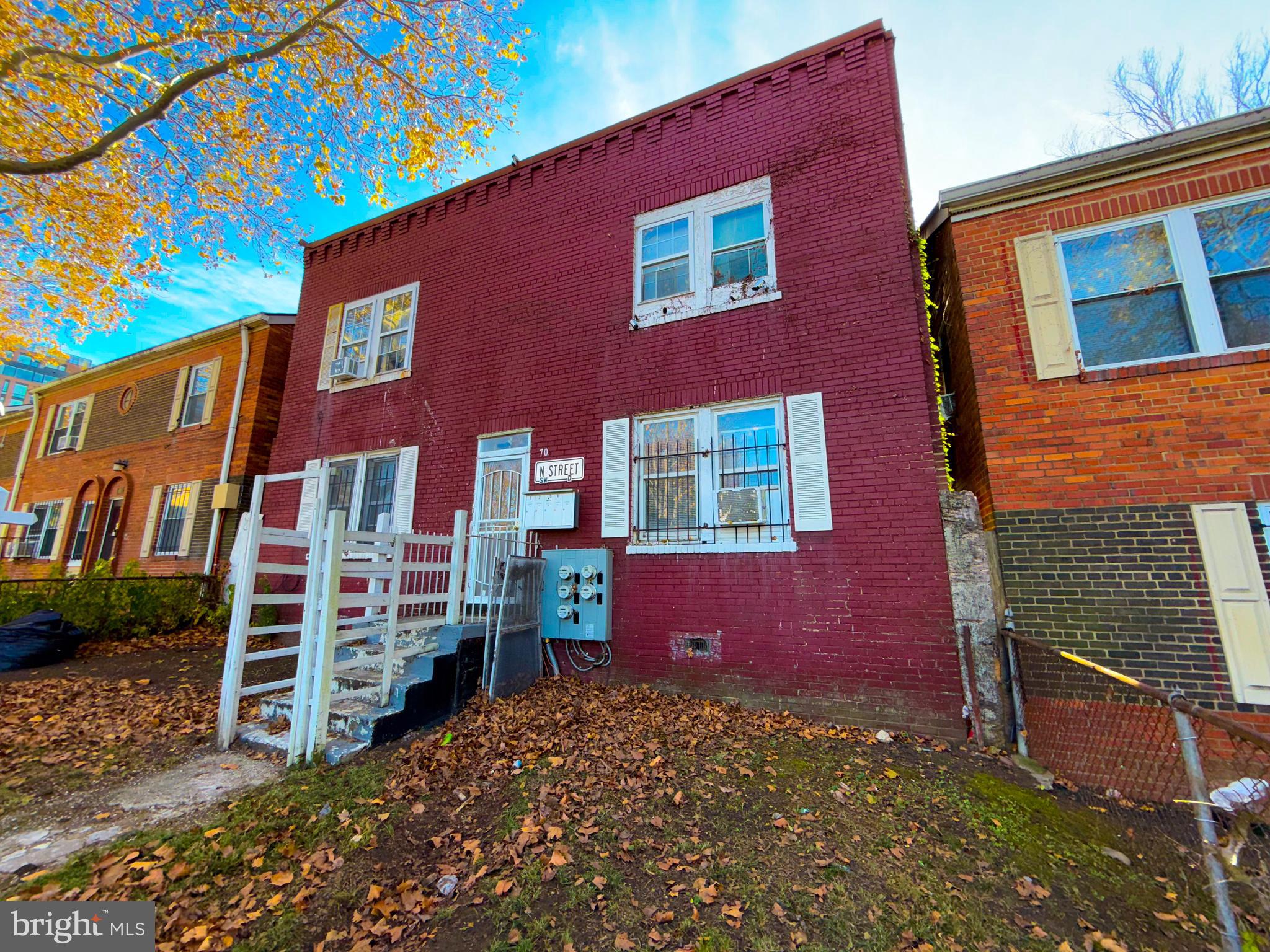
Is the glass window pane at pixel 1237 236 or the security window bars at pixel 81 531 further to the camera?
the security window bars at pixel 81 531

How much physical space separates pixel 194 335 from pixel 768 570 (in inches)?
574

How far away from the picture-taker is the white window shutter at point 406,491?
8227mm

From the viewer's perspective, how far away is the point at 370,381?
9.26m

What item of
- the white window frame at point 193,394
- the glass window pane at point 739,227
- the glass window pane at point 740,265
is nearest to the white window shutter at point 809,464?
the glass window pane at point 740,265

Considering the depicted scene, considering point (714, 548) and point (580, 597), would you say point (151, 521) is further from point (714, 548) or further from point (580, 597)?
point (714, 548)

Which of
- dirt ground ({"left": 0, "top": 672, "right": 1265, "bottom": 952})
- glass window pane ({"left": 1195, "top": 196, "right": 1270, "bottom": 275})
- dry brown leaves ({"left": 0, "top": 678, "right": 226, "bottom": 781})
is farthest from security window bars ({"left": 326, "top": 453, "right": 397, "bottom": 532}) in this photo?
glass window pane ({"left": 1195, "top": 196, "right": 1270, "bottom": 275})

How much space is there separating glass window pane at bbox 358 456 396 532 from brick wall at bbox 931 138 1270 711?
837 cm

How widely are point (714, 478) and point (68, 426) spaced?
63.8 ft

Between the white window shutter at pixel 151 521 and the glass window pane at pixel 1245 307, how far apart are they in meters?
18.3

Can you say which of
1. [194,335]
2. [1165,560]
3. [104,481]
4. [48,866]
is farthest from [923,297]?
[104,481]

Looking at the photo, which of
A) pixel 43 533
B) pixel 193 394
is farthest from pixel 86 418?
pixel 193 394

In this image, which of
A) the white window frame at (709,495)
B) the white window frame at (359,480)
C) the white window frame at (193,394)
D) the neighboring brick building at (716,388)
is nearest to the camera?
the neighboring brick building at (716,388)

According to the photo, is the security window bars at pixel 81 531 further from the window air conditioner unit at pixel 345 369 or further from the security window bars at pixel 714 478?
the security window bars at pixel 714 478

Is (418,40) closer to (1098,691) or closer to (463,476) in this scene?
(463,476)
